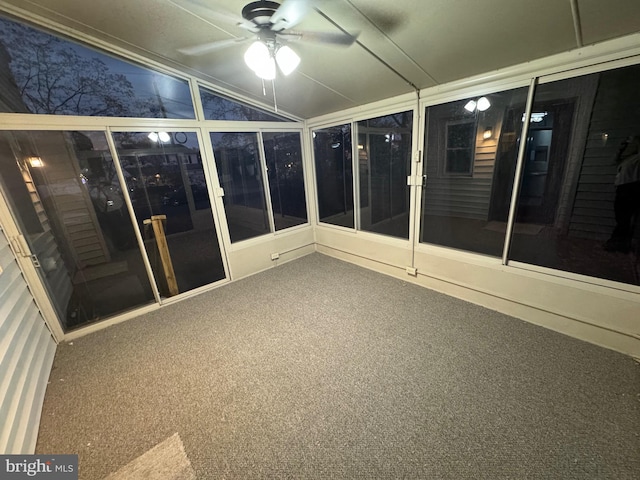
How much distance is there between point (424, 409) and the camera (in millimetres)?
1518

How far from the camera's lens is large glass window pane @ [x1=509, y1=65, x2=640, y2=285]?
2.75m

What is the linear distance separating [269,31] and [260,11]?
0.35 feet

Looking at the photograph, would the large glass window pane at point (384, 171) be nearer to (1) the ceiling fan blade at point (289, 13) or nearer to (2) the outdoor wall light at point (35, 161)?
(1) the ceiling fan blade at point (289, 13)

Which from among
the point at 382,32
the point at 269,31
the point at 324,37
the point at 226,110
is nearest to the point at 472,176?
the point at 382,32

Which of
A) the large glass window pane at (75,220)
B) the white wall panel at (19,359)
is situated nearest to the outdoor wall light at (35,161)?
the large glass window pane at (75,220)

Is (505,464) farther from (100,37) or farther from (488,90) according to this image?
(100,37)

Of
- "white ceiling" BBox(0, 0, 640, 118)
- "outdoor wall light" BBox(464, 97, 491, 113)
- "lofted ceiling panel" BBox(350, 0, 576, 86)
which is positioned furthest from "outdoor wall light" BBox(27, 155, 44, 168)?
"outdoor wall light" BBox(464, 97, 491, 113)

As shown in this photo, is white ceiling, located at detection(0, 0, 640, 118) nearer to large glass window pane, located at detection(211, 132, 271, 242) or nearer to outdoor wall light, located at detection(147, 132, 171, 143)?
outdoor wall light, located at detection(147, 132, 171, 143)

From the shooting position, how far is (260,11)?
1.33 metres

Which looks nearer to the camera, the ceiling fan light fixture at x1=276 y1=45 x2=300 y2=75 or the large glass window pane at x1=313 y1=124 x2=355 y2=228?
the ceiling fan light fixture at x1=276 y1=45 x2=300 y2=75

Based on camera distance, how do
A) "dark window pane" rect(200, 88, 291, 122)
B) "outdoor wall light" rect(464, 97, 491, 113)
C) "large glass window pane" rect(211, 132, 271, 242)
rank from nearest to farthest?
"outdoor wall light" rect(464, 97, 491, 113), "dark window pane" rect(200, 88, 291, 122), "large glass window pane" rect(211, 132, 271, 242)

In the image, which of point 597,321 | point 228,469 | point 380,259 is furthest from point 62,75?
point 597,321

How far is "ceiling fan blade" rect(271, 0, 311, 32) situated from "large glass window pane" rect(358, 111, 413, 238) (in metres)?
1.83

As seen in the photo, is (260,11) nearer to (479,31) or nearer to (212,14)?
(212,14)
